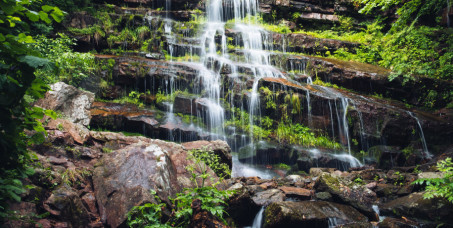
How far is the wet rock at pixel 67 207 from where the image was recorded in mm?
2691

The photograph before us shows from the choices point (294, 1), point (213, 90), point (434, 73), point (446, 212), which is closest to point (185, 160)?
point (446, 212)

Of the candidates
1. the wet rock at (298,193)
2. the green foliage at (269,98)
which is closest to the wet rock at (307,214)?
the wet rock at (298,193)

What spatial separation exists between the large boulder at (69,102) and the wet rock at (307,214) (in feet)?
17.1

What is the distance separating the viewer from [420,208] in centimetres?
493

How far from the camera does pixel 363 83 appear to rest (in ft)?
37.7

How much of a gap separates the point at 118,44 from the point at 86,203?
12239mm

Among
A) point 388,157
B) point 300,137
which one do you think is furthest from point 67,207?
point 388,157

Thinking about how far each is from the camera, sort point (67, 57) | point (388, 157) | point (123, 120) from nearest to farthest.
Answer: point (67, 57), point (123, 120), point (388, 157)

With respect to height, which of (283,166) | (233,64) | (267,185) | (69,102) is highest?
(233,64)

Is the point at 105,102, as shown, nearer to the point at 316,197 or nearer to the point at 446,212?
the point at 316,197

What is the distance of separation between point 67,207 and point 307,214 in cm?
402

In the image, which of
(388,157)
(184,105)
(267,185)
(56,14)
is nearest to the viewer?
(56,14)

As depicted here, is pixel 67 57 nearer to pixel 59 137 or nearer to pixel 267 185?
pixel 59 137

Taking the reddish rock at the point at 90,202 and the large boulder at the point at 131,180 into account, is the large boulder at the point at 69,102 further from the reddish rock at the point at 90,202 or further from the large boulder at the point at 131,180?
the reddish rock at the point at 90,202
